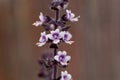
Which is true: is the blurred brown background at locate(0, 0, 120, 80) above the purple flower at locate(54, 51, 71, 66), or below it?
above

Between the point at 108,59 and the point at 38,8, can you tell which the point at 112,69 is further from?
the point at 38,8

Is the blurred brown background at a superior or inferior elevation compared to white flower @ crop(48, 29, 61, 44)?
superior

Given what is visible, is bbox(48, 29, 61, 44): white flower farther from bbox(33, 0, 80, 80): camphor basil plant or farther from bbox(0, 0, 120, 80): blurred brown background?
bbox(0, 0, 120, 80): blurred brown background

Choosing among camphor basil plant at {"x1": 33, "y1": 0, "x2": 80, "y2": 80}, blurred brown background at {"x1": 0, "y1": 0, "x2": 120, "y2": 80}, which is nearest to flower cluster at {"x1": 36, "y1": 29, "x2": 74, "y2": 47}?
camphor basil plant at {"x1": 33, "y1": 0, "x2": 80, "y2": 80}

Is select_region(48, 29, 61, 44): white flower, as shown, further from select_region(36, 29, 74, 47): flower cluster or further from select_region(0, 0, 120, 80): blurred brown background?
select_region(0, 0, 120, 80): blurred brown background

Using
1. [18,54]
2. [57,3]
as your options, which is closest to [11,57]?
[18,54]

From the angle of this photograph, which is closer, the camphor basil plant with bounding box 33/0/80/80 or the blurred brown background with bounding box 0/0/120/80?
the camphor basil plant with bounding box 33/0/80/80

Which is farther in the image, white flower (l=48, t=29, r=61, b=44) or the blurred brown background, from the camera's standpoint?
the blurred brown background

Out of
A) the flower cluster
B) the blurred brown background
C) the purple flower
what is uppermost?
the blurred brown background

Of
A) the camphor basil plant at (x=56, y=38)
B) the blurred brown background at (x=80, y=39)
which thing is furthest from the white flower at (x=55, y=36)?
the blurred brown background at (x=80, y=39)

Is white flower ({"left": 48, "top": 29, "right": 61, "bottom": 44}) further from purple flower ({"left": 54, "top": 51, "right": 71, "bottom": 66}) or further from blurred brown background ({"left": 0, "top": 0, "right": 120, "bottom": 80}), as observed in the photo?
blurred brown background ({"left": 0, "top": 0, "right": 120, "bottom": 80})
